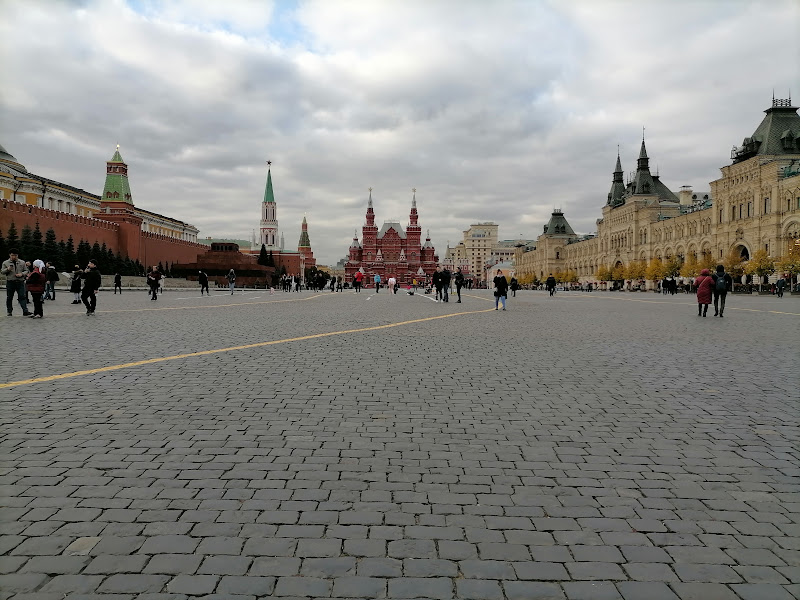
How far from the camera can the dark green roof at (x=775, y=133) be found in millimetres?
63619

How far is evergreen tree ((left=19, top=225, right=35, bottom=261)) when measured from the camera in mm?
44812

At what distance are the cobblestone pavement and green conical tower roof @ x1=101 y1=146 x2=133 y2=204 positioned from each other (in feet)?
269

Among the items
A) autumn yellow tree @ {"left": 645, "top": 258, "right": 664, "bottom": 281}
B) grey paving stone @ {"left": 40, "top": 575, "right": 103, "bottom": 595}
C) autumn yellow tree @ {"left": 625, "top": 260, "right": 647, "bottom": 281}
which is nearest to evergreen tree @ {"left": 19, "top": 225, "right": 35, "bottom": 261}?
grey paving stone @ {"left": 40, "top": 575, "right": 103, "bottom": 595}

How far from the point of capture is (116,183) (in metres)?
81.0

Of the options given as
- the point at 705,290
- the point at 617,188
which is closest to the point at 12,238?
the point at 705,290

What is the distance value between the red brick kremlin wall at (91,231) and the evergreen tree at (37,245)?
1885 mm

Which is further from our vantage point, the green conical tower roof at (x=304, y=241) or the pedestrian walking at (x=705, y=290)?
the green conical tower roof at (x=304, y=241)

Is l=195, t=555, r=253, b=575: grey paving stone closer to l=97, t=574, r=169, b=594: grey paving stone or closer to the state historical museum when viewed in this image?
l=97, t=574, r=169, b=594: grey paving stone

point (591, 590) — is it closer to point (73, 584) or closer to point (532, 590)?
point (532, 590)

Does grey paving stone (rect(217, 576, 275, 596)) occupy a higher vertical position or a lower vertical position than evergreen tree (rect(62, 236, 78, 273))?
lower

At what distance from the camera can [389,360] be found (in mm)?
8648

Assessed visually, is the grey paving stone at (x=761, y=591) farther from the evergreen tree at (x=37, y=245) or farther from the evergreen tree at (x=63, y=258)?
the evergreen tree at (x=63, y=258)

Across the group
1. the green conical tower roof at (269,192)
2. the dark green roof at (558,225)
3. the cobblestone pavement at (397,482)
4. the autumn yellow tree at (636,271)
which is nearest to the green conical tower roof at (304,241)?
the green conical tower roof at (269,192)

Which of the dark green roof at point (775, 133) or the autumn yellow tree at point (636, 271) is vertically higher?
the dark green roof at point (775, 133)
